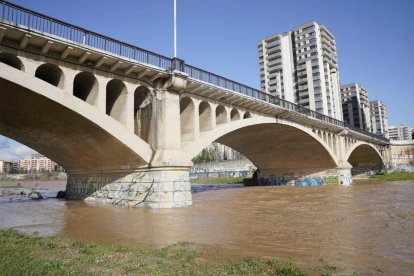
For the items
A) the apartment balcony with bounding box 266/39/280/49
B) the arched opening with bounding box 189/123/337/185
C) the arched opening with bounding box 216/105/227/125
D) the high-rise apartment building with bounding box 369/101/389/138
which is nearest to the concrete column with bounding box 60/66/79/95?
the arched opening with bounding box 216/105/227/125

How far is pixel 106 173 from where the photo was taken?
84.1 ft

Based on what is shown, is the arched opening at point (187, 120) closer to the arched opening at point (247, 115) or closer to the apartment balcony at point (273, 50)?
the arched opening at point (247, 115)

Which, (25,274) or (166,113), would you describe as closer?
(25,274)

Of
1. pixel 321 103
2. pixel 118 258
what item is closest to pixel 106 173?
pixel 118 258

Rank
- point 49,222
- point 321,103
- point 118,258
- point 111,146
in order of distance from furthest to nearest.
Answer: point 321,103, point 111,146, point 49,222, point 118,258

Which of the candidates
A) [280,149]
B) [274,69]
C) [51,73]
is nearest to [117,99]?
[51,73]

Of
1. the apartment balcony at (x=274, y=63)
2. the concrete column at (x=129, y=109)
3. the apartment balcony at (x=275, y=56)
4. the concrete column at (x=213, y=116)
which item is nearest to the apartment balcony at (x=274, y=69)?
the apartment balcony at (x=274, y=63)

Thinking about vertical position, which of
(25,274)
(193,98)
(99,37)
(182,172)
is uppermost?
(99,37)

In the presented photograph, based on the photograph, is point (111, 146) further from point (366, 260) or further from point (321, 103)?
point (321, 103)

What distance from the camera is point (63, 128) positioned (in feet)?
70.1

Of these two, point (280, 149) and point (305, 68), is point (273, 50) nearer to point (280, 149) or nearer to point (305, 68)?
point (305, 68)

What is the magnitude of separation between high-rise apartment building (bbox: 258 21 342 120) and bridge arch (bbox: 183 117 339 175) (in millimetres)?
61100

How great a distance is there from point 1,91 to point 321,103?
107 meters

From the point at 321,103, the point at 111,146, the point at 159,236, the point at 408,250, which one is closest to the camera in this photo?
the point at 408,250
